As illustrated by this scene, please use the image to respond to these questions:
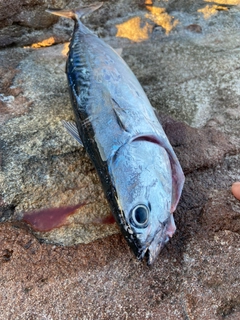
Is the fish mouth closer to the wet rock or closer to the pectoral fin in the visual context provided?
the wet rock

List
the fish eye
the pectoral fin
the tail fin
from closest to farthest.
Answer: the fish eye
the pectoral fin
the tail fin

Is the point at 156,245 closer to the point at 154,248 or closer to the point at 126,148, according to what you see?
the point at 154,248

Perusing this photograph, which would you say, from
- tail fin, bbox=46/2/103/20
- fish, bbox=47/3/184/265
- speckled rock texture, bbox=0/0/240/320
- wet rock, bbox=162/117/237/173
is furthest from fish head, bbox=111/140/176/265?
tail fin, bbox=46/2/103/20

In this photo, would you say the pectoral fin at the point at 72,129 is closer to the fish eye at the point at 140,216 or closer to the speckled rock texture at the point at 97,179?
the speckled rock texture at the point at 97,179

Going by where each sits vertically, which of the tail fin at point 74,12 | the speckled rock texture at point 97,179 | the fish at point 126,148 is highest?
the tail fin at point 74,12

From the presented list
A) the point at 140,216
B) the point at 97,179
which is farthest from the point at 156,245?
the point at 97,179

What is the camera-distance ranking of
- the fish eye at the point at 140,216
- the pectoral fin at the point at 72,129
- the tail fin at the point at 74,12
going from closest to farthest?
the fish eye at the point at 140,216 → the pectoral fin at the point at 72,129 → the tail fin at the point at 74,12

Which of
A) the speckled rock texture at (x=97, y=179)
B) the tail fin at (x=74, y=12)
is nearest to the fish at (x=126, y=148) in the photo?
the speckled rock texture at (x=97, y=179)

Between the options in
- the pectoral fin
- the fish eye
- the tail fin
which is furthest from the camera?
the tail fin

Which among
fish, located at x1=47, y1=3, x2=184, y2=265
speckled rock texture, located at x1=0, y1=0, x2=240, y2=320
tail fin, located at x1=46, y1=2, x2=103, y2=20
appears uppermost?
tail fin, located at x1=46, y1=2, x2=103, y2=20
